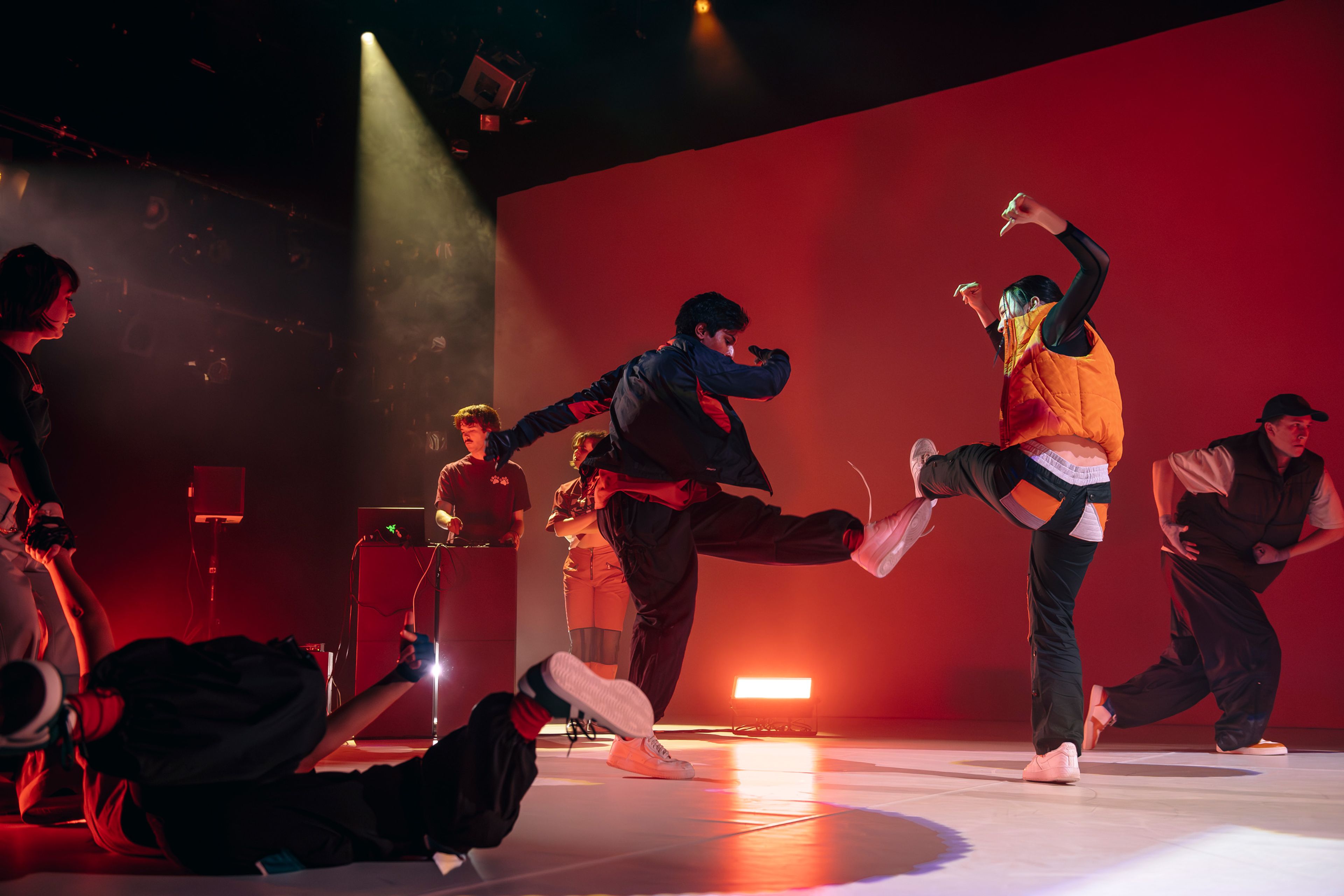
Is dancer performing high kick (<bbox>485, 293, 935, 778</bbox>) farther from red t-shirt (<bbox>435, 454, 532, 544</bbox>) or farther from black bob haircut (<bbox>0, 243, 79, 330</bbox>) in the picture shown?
red t-shirt (<bbox>435, 454, 532, 544</bbox>)

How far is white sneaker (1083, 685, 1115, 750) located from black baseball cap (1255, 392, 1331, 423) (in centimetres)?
132

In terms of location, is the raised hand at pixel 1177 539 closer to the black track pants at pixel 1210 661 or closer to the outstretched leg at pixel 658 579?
the black track pants at pixel 1210 661

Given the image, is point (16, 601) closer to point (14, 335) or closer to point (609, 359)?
point (14, 335)

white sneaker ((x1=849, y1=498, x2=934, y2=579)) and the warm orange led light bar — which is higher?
white sneaker ((x1=849, y1=498, x2=934, y2=579))

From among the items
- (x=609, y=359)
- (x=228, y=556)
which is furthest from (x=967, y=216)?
(x=228, y=556)

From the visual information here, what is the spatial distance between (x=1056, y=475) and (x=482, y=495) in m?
3.80

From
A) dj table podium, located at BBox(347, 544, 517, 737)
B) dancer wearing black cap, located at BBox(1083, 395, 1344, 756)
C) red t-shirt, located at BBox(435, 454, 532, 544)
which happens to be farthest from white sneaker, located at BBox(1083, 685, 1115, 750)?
red t-shirt, located at BBox(435, 454, 532, 544)

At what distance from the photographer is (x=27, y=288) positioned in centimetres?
254

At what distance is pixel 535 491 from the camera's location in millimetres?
7250

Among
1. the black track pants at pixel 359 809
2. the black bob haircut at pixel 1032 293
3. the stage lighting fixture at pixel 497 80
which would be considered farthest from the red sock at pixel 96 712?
the stage lighting fixture at pixel 497 80

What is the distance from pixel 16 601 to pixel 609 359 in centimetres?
503

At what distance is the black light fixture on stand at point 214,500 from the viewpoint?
19.2 feet

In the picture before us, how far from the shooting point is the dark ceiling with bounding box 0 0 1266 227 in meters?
5.39

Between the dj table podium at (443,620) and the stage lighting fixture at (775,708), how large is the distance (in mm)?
1338
